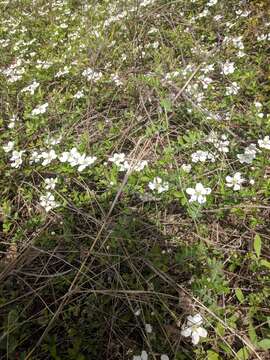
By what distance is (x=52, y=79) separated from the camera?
397cm

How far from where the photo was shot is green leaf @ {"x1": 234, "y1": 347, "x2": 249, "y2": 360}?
1647 mm

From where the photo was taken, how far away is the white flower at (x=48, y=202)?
97.6 inches

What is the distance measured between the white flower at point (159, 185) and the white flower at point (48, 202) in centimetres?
68

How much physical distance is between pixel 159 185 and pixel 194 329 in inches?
35.7

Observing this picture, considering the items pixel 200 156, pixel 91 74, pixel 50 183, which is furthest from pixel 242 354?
pixel 91 74

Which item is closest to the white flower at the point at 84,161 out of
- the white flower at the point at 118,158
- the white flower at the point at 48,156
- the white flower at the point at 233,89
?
the white flower at the point at 118,158

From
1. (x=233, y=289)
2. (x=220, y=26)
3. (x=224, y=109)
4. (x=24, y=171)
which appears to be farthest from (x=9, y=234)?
(x=220, y=26)

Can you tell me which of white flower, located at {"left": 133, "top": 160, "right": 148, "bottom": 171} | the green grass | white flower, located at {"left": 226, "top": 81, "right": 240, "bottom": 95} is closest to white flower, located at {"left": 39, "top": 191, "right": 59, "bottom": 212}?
the green grass

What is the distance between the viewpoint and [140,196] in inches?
94.8

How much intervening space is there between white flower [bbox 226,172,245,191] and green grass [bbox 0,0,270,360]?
1 centimetres

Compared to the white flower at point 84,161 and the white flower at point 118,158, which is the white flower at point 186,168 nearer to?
the white flower at point 118,158

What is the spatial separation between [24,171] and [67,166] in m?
0.38

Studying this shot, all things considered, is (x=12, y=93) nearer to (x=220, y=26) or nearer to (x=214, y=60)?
(x=214, y=60)

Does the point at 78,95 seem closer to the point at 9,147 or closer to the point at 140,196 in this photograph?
the point at 9,147
